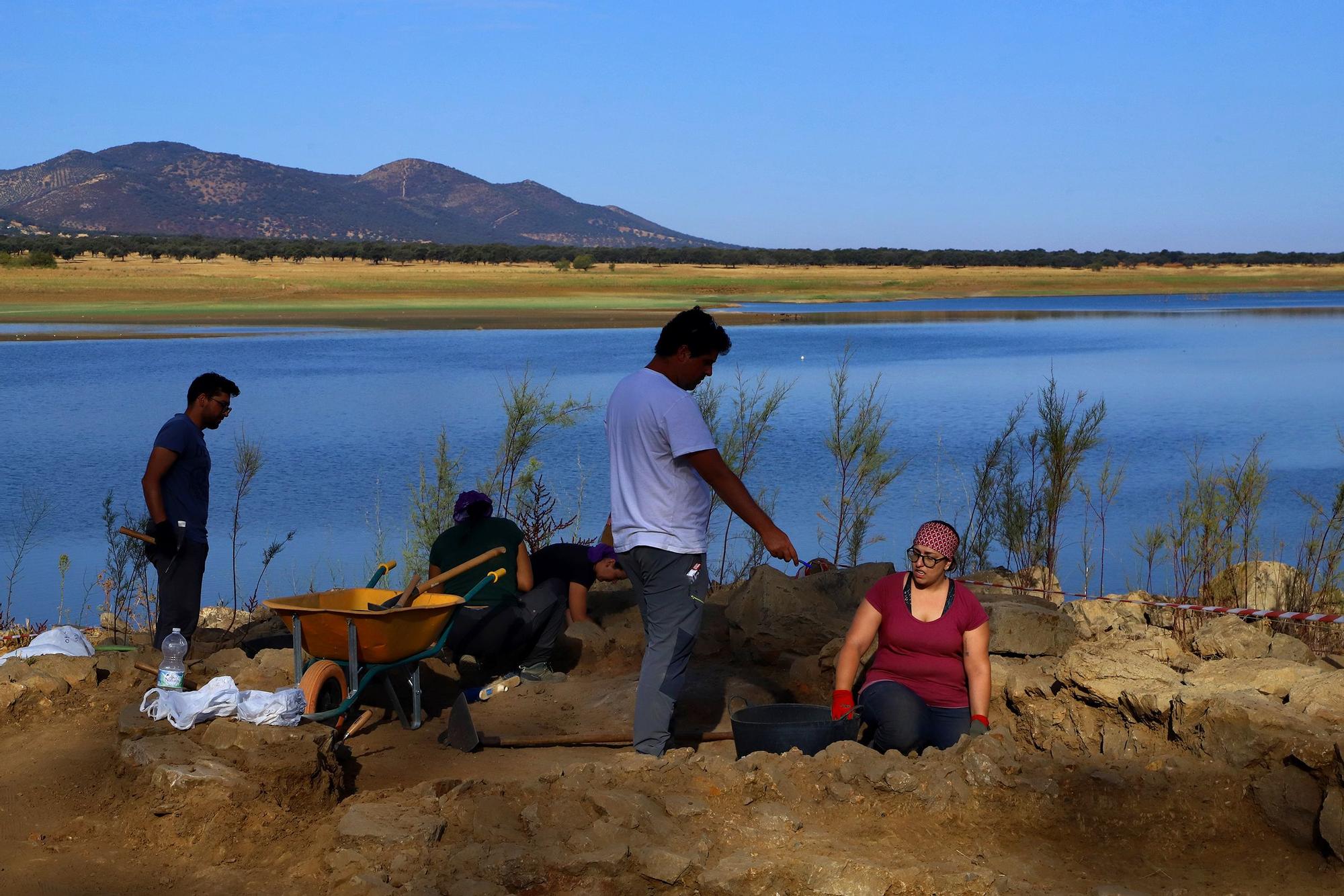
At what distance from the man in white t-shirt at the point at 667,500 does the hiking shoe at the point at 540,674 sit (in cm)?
202

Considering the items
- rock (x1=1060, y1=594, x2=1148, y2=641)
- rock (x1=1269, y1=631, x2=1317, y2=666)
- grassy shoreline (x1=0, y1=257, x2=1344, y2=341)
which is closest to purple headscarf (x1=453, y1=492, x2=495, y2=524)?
rock (x1=1060, y1=594, x2=1148, y2=641)

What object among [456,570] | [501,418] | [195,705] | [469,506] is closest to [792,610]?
[469,506]

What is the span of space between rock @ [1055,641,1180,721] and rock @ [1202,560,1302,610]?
12.1ft

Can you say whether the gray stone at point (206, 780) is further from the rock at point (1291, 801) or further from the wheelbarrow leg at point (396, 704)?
the rock at point (1291, 801)

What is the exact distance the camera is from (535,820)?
4.37 m

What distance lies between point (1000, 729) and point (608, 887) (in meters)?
2.04

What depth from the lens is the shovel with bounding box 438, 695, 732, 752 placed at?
19.3 feet

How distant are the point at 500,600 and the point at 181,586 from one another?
1689mm

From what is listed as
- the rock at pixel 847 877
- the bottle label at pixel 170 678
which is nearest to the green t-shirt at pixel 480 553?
the bottle label at pixel 170 678

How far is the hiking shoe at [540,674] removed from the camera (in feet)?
23.4

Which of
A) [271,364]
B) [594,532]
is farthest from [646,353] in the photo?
[594,532]

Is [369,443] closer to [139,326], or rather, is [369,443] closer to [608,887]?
[608,887]

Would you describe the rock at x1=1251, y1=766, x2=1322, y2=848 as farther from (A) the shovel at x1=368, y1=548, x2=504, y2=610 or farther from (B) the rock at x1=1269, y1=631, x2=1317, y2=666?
(A) the shovel at x1=368, y1=548, x2=504, y2=610

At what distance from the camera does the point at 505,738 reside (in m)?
6.16
